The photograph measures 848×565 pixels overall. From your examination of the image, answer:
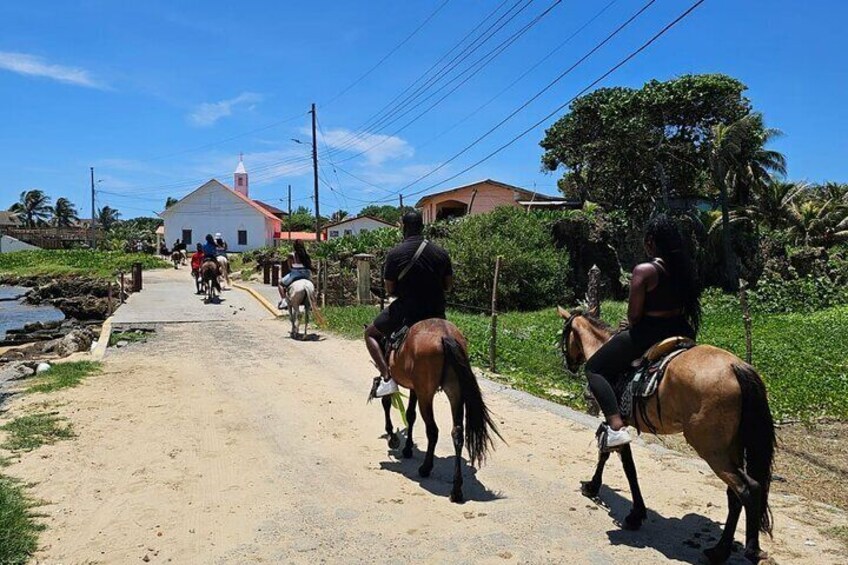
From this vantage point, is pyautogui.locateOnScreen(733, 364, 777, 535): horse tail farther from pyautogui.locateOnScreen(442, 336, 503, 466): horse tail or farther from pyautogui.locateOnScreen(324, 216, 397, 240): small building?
pyautogui.locateOnScreen(324, 216, 397, 240): small building

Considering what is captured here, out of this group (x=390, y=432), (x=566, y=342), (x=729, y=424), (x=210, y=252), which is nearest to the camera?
(x=729, y=424)

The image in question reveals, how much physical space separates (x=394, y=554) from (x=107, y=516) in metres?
2.32

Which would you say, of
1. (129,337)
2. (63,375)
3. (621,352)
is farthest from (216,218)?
(621,352)

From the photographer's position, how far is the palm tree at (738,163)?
28.6 m

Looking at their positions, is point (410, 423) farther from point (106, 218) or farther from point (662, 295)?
point (106, 218)

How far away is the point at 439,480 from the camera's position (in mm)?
5996

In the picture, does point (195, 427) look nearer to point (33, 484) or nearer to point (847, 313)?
point (33, 484)

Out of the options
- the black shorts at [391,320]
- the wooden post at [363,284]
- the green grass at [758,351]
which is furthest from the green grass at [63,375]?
the wooden post at [363,284]

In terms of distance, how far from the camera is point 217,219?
61.2 metres

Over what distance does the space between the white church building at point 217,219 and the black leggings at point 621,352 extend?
58684 mm

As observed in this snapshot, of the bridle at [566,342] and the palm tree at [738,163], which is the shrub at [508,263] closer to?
the palm tree at [738,163]

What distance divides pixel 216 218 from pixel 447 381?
194ft

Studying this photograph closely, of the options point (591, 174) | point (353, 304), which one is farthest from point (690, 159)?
point (353, 304)

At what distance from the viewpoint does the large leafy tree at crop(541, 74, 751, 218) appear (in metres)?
31.5
